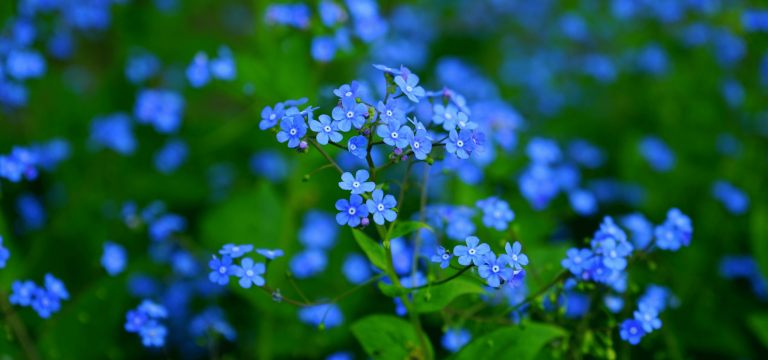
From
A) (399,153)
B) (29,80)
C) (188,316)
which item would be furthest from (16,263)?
(399,153)

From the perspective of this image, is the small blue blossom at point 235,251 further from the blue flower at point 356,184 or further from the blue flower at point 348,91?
the blue flower at point 348,91

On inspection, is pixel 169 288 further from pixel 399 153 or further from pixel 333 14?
pixel 399 153

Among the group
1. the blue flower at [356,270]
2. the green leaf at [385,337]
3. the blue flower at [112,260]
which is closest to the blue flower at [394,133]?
the green leaf at [385,337]

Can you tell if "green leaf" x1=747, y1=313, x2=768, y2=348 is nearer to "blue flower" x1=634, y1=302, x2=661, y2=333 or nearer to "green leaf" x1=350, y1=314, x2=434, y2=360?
"blue flower" x1=634, y1=302, x2=661, y2=333

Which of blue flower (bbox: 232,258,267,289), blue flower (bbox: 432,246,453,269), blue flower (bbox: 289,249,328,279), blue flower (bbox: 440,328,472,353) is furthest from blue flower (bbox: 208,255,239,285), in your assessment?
blue flower (bbox: 289,249,328,279)

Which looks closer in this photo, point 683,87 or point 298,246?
point 298,246
